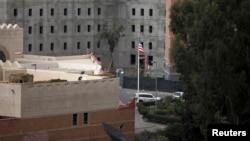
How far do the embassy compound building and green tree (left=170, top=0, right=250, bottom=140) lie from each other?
4619cm

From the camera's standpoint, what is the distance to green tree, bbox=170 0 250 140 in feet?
223

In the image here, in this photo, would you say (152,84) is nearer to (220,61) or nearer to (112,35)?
(112,35)

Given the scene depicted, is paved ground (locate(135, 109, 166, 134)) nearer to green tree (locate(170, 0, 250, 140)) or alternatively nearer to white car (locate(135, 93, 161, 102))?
white car (locate(135, 93, 161, 102))

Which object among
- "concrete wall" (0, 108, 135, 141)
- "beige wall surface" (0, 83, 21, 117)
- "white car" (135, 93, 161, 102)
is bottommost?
"concrete wall" (0, 108, 135, 141)

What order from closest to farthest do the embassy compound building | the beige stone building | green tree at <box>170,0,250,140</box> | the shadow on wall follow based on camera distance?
green tree at <box>170,0,250,140</box>, the beige stone building, the shadow on wall, the embassy compound building

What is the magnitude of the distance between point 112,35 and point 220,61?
174 ft

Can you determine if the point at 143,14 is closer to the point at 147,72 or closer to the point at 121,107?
the point at 147,72

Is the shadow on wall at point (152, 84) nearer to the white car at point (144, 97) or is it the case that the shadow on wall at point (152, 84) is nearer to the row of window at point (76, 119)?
the white car at point (144, 97)

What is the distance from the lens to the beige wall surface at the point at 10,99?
69562 millimetres

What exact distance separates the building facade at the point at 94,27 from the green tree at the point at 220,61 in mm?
47244

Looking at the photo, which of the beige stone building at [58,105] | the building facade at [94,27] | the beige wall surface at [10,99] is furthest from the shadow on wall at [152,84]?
the beige wall surface at [10,99]

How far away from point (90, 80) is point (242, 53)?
9240mm

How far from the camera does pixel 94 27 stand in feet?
402

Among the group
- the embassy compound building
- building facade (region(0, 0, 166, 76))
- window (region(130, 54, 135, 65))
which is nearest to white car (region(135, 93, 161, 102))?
the embassy compound building
